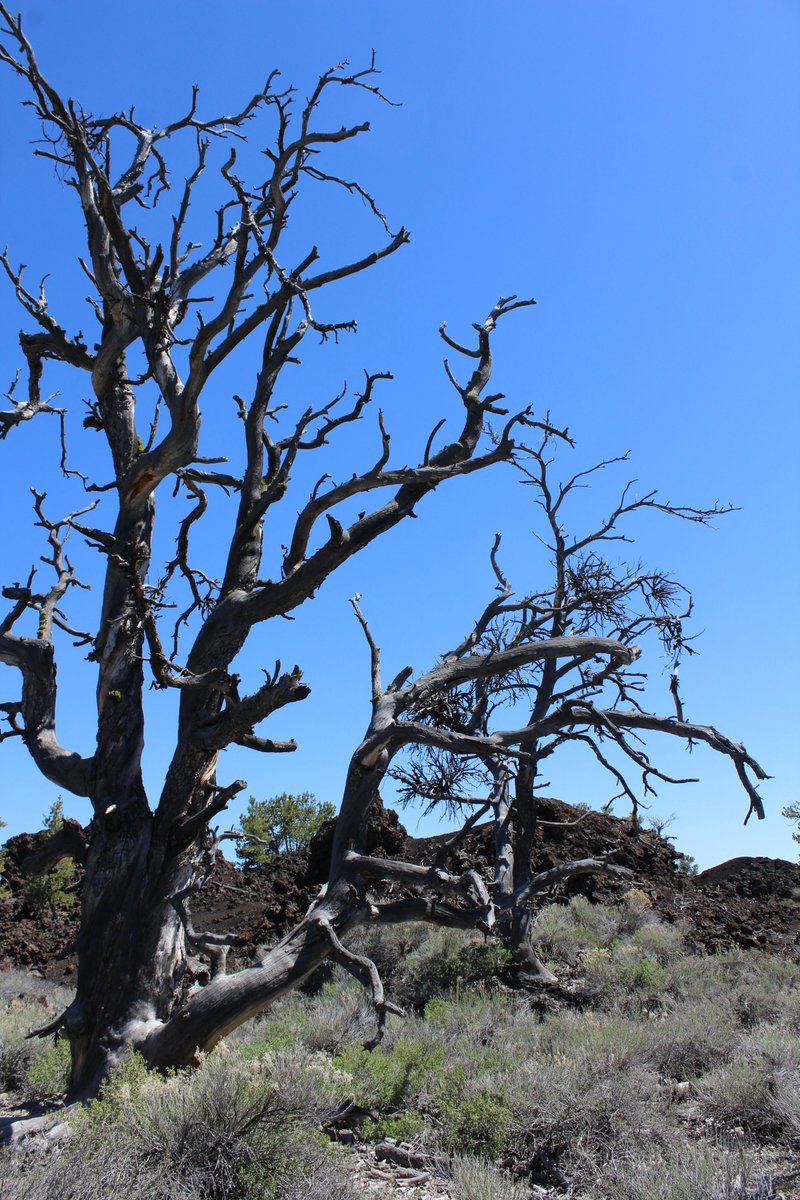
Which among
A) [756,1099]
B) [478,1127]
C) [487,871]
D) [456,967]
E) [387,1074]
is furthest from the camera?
[487,871]

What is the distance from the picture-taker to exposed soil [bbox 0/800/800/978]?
1599 centimetres

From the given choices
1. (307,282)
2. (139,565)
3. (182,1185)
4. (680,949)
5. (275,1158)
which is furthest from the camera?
(680,949)

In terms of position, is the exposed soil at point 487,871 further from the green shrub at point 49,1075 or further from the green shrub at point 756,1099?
the green shrub at point 756,1099

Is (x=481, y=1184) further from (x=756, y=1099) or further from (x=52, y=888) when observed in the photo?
(x=52, y=888)

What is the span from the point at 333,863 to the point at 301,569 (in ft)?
7.86

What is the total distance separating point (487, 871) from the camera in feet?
54.2

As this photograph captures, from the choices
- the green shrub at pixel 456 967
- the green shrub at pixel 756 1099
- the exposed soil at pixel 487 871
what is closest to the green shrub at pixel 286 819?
the exposed soil at pixel 487 871

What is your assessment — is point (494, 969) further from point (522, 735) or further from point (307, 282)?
point (307, 282)

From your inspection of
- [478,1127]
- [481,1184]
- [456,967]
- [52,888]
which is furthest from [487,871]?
[481,1184]

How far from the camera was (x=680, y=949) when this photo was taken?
13.2 m

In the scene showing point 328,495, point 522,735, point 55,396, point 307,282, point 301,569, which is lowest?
point 522,735

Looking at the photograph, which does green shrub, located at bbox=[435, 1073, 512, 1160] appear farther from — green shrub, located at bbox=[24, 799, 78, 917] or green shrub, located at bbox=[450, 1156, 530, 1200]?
green shrub, located at bbox=[24, 799, 78, 917]

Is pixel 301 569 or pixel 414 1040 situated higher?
pixel 301 569

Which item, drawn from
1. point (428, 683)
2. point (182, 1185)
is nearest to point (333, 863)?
point (428, 683)
